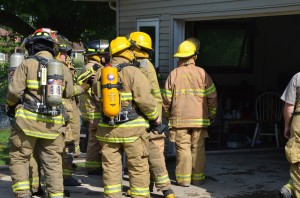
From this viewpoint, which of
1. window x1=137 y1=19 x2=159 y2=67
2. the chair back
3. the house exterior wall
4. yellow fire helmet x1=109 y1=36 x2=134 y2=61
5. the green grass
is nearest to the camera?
yellow fire helmet x1=109 y1=36 x2=134 y2=61

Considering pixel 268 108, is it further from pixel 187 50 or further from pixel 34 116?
pixel 34 116

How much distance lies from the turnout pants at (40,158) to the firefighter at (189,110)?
1828 mm

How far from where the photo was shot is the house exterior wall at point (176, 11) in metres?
7.14

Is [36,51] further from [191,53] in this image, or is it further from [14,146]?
[191,53]

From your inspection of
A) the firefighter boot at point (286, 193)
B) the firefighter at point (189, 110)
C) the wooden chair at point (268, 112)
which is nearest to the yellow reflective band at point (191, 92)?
the firefighter at point (189, 110)

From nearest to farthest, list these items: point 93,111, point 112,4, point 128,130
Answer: point 128,130 → point 93,111 → point 112,4

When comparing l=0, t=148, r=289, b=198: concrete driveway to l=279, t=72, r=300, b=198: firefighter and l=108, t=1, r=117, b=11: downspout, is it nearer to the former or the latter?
l=279, t=72, r=300, b=198: firefighter

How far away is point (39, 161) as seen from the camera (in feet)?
21.4

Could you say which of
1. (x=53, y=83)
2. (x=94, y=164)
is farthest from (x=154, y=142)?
(x=94, y=164)

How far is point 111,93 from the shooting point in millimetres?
5570

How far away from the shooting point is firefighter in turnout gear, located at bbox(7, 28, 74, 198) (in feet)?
18.9

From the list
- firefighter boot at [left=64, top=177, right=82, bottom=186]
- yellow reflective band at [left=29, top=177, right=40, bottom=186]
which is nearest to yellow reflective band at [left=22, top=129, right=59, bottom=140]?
yellow reflective band at [left=29, top=177, right=40, bottom=186]

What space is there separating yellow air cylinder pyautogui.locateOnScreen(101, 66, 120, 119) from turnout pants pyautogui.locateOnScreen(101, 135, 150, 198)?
Result: 40cm

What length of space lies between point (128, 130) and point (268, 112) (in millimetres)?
5748
